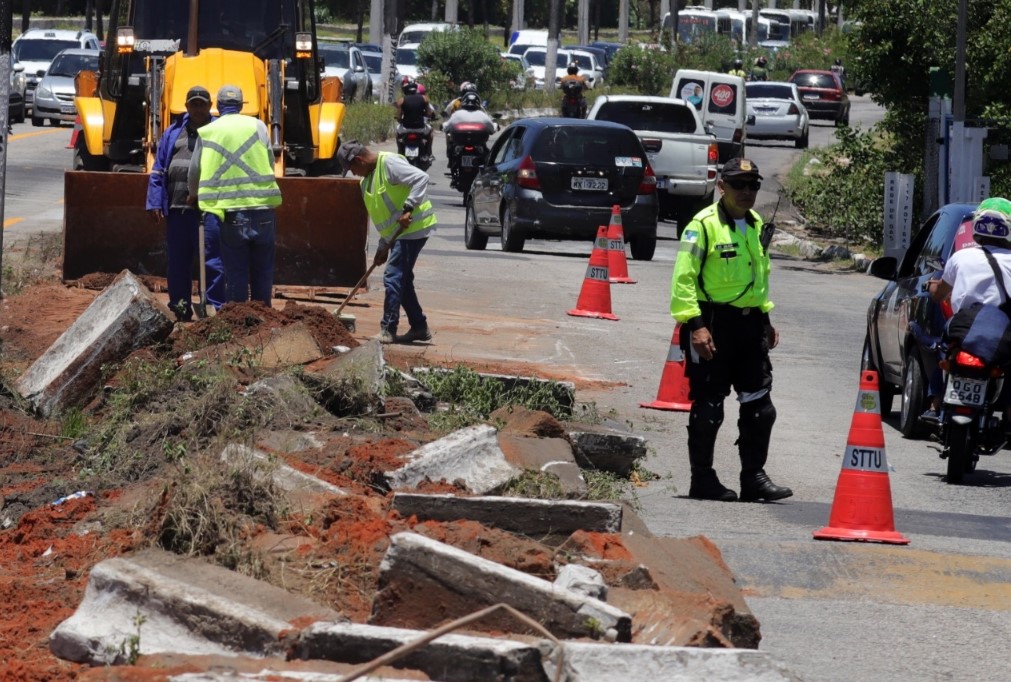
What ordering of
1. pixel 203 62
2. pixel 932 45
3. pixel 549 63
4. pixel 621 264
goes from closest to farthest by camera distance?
pixel 203 62
pixel 621 264
pixel 932 45
pixel 549 63

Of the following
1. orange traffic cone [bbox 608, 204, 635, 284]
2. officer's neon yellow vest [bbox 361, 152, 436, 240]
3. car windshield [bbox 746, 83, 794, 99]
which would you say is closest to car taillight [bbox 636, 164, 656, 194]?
orange traffic cone [bbox 608, 204, 635, 284]

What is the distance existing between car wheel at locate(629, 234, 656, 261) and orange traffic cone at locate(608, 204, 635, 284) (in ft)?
6.06

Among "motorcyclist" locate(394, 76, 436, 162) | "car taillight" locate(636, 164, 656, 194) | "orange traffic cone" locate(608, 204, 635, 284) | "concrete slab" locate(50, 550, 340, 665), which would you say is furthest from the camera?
"motorcyclist" locate(394, 76, 436, 162)

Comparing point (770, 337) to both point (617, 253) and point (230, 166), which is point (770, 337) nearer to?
point (230, 166)

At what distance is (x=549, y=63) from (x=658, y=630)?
47.8 metres

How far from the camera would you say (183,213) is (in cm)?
1258

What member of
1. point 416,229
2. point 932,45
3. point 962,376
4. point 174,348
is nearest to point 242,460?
point 174,348

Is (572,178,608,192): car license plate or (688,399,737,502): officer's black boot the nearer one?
(688,399,737,502): officer's black boot

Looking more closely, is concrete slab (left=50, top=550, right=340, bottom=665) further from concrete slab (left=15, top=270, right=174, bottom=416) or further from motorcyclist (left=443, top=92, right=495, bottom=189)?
motorcyclist (left=443, top=92, right=495, bottom=189)

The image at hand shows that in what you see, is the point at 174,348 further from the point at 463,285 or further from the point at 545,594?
the point at 463,285

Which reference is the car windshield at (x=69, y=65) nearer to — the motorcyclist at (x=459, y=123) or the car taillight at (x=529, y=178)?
the motorcyclist at (x=459, y=123)

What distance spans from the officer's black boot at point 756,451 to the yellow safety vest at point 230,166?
15.3ft

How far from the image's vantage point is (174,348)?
989cm

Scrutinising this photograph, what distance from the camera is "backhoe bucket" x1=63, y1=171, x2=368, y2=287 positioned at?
1438 cm
